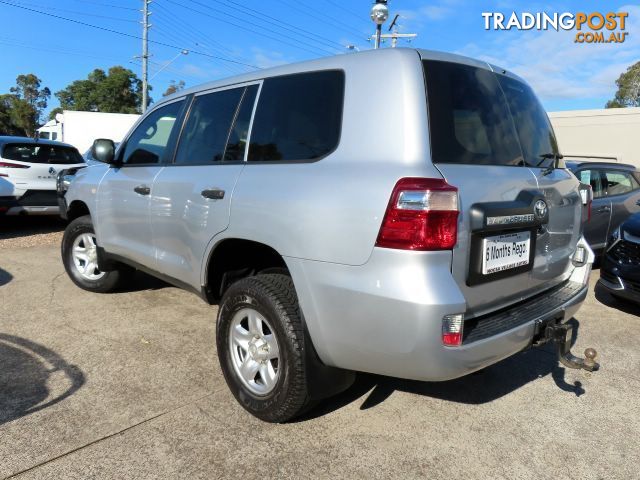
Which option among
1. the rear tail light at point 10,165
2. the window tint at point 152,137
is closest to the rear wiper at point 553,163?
the window tint at point 152,137

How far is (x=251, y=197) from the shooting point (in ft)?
8.89

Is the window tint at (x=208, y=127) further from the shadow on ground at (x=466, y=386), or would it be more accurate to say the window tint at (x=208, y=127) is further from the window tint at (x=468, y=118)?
the shadow on ground at (x=466, y=386)

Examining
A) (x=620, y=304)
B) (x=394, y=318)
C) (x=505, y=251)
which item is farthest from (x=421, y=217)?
(x=620, y=304)

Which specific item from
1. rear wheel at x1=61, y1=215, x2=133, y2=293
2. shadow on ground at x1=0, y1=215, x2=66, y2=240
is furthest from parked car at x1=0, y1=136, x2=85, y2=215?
rear wheel at x1=61, y1=215, x2=133, y2=293

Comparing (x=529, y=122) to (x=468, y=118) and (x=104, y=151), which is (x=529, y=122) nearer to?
(x=468, y=118)

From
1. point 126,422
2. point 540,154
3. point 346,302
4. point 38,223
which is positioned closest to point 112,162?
point 126,422

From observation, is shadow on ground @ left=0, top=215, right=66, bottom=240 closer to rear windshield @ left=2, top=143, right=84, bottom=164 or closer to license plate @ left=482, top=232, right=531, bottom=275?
rear windshield @ left=2, top=143, right=84, bottom=164

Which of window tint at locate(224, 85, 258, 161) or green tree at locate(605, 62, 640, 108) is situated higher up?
green tree at locate(605, 62, 640, 108)

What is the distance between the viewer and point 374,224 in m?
2.14

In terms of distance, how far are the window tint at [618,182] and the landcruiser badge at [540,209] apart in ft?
16.8

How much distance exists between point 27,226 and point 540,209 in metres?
9.35

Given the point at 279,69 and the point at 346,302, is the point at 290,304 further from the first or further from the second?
the point at 279,69

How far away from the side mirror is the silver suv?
1.14 meters

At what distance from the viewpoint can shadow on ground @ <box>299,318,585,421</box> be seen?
309cm
